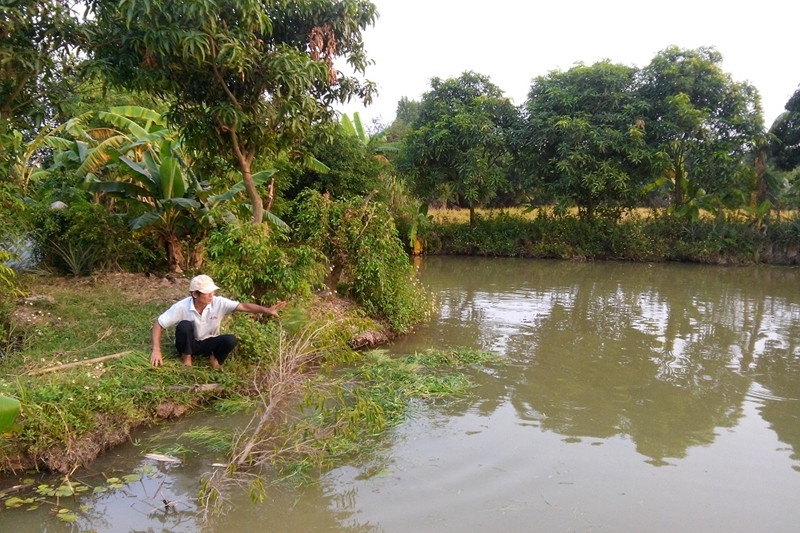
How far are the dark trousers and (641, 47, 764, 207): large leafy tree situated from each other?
615 inches

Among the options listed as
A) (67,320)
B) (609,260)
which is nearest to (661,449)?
(67,320)

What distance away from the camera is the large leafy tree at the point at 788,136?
18.0 metres

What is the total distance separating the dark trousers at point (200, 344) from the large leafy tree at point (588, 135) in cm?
1453

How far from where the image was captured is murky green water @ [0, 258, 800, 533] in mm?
3855

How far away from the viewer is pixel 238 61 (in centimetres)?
608

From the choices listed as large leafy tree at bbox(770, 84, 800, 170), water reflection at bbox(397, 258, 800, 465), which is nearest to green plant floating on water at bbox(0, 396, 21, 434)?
water reflection at bbox(397, 258, 800, 465)

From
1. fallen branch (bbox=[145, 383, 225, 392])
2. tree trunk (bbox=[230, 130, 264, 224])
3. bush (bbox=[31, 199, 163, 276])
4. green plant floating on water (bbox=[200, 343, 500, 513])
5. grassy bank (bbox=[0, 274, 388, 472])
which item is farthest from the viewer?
bush (bbox=[31, 199, 163, 276])

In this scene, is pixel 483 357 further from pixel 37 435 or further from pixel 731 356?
pixel 37 435

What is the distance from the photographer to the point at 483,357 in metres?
7.47

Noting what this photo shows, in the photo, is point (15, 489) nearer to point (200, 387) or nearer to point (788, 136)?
point (200, 387)

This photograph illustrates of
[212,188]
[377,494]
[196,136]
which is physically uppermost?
[196,136]

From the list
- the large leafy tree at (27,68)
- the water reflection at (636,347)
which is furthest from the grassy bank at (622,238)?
the large leafy tree at (27,68)

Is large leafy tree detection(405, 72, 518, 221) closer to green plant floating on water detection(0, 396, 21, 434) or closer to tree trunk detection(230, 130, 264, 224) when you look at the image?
tree trunk detection(230, 130, 264, 224)

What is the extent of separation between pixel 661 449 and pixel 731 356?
3.61 metres
